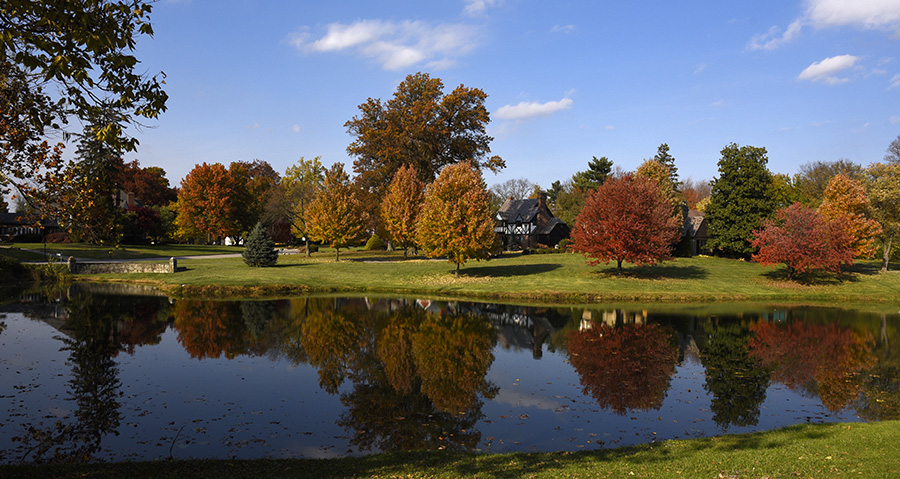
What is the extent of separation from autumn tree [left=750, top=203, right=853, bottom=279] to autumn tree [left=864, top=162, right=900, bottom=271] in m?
11.9

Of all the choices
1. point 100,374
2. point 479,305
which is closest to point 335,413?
point 100,374

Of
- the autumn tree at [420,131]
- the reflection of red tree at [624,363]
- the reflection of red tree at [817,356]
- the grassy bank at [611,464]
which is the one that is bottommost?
the reflection of red tree at [817,356]

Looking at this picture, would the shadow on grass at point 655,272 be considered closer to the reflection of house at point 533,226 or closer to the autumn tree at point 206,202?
the reflection of house at point 533,226

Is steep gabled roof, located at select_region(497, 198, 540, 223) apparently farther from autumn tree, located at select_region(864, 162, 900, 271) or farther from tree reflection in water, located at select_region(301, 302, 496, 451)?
tree reflection in water, located at select_region(301, 302, 496, 451)

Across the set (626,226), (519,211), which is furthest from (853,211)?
(519,211)

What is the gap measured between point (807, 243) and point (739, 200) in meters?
16.8

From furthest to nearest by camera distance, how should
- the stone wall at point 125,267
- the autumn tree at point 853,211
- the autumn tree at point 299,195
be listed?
1. the autumn tree at point 299,195
2. the autumn tree at point 853,211
3. the stone wall at point 125,267

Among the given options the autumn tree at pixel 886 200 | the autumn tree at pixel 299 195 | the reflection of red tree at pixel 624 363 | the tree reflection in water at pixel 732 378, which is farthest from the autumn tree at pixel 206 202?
the autumn tree at pixel 886 200

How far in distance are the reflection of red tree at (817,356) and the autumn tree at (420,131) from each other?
3823 centimetres

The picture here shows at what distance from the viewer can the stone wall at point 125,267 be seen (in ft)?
144

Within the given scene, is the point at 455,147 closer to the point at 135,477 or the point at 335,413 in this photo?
the point at 335,413

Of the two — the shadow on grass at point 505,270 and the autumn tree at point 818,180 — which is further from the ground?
the autumn tree at point 818,180

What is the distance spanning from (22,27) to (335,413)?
967 cm

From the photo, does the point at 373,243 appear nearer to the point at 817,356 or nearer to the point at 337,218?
the point at 337,218
